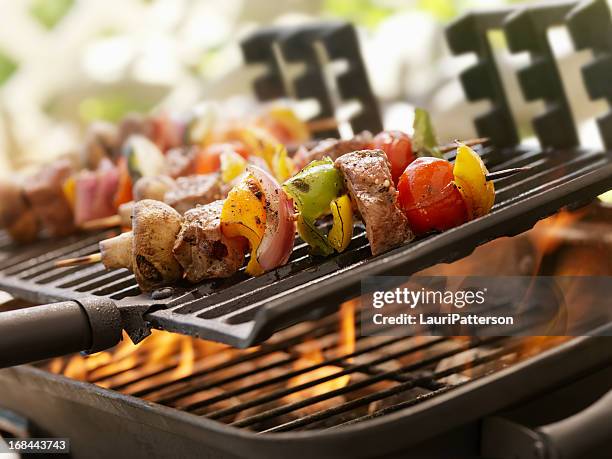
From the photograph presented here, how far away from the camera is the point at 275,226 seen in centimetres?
252

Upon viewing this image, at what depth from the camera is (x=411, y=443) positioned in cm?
206

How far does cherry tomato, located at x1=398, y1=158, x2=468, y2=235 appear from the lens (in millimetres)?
2531

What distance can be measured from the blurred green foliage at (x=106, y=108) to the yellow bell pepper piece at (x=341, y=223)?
554 centimetres

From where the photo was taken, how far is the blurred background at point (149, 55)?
287 inches

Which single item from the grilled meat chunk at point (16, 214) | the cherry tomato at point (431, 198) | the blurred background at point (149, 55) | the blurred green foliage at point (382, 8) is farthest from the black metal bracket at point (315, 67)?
the blurred green foliage at point (382, 8)

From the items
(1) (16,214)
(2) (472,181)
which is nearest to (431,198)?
(2) (472,181)

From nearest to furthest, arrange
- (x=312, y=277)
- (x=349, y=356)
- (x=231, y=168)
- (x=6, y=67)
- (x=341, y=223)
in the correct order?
(x=312, y=277) → (x=341, y=223) → (x=349, y=356) → (x=231, y=168) → (x=6, y=67)

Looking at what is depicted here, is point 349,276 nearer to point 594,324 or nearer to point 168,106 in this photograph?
point 594,324

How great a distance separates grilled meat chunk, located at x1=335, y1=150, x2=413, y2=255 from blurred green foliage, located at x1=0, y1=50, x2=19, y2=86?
5826mm

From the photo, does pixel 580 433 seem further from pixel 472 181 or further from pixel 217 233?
pixel 217 233

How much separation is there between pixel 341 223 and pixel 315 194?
100 millimetres

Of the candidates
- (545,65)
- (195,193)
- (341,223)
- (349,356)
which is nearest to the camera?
(341,223)

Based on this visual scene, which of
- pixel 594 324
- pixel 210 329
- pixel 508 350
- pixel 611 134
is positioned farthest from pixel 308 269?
pixel 611 134

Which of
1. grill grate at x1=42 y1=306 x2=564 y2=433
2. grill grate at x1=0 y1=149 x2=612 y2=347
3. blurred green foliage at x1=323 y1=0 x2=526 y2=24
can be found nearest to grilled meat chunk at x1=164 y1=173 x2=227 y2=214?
grill grate at x1=0 y1=149 x2=612 y2=347
